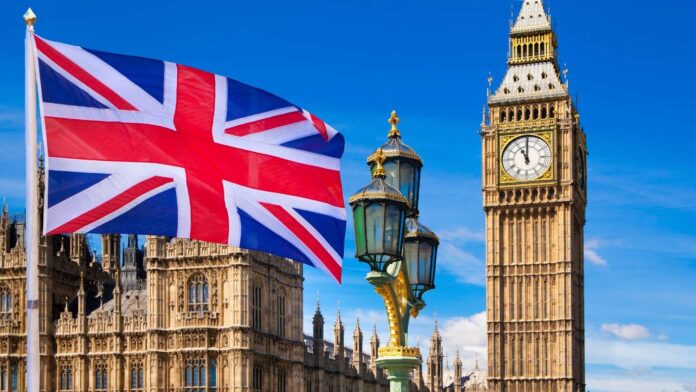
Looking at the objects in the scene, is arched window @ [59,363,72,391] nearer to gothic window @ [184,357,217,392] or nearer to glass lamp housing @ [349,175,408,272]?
gothic window @ [184,357,217,392]

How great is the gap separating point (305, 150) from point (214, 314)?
55.1m

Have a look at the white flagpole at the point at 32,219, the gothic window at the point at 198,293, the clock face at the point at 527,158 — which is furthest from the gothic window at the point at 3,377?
the white flagpole at the point at 32,219

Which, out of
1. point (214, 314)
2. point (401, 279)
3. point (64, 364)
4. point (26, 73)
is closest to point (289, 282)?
point (214, 314)

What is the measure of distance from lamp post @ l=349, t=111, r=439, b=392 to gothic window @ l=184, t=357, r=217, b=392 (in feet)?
173

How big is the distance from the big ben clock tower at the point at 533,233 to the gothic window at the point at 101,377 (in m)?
35.8

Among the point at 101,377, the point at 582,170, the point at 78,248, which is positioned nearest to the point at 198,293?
the point at 101,377

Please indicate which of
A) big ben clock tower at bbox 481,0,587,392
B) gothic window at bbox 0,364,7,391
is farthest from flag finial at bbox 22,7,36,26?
big ben clock tower at bbox 481,0,587,392

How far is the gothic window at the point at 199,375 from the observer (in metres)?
72.8

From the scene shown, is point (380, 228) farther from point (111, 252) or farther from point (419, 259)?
point (111, 252)

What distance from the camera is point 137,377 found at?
75062 millimetres

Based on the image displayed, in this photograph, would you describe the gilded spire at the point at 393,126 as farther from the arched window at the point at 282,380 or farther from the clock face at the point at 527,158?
the clock face at the point at 527,158

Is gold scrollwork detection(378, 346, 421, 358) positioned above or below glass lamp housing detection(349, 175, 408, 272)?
below

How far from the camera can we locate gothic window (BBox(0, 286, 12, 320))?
79.1m

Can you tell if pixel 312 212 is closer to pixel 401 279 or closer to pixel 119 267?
pixel 401 279
